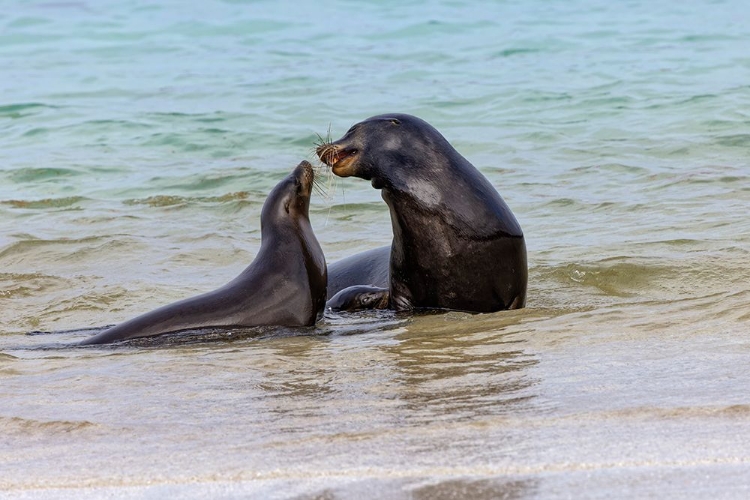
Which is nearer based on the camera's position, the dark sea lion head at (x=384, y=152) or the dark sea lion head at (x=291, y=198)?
the dark sea lion head at (x=384, y=152)

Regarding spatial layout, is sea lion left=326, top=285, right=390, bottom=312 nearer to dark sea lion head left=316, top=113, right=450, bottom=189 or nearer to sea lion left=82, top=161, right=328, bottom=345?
sea lion left=82, top=161, right=328, bottom=345

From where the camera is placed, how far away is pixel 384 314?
5.52 m

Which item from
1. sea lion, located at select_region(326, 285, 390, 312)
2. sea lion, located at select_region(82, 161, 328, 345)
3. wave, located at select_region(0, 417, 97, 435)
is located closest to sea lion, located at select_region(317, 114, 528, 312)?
sea lion, located at select_region(326, 285, 390, 312)

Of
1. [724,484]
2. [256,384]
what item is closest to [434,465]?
[724,484]

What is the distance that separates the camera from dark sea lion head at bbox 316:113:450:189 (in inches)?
214

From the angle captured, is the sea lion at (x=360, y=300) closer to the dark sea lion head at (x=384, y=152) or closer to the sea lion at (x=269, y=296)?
the sea lion at (x=269, y=296)

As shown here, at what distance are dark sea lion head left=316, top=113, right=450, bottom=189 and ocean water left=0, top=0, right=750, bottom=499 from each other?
21 cm

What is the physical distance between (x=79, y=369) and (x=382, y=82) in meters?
12.9

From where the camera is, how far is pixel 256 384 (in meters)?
3.87

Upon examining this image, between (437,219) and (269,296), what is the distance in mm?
836

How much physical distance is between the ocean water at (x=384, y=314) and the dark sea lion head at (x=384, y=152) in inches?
8.5

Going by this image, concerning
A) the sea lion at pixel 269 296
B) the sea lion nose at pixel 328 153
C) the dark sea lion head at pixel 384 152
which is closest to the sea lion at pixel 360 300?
the sea lion at pixel 269 296

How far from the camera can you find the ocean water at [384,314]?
2.80m

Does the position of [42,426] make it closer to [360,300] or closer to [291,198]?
[291,198]
